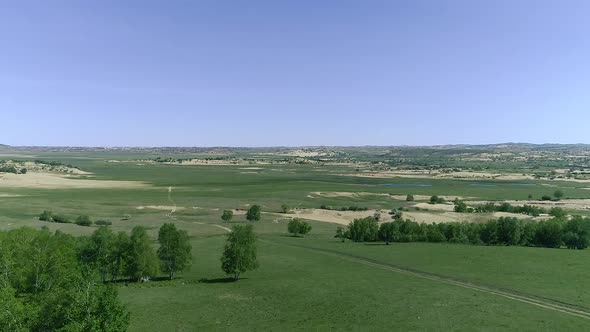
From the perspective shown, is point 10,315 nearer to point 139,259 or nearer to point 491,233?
point 139,259

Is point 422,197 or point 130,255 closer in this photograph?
point 130,255

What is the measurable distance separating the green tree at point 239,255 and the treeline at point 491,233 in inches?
1420

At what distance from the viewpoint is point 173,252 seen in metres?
62.9

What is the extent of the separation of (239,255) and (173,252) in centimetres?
979

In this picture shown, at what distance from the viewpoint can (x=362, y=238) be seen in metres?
93.8

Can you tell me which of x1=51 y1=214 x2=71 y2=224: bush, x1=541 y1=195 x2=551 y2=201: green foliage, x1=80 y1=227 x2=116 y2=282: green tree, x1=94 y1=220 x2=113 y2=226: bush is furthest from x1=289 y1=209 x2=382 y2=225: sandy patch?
x1=541 y1=195 x2=551 y2=201: green foliage

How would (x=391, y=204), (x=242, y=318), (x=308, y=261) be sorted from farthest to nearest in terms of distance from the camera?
(x=391, y=204) < (x=308, y=261) < (x=242, y=318)

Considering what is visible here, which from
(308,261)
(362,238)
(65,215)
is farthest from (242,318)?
(65,215)

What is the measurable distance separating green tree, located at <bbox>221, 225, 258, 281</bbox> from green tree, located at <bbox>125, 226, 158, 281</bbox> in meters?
10.2

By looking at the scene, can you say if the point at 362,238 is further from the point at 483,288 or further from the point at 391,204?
the point at 391,204

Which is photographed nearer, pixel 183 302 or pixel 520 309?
pixel 520 309

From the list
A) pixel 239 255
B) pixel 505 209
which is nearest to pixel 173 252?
pixel 239 255

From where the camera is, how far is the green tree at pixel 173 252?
63.1 meters

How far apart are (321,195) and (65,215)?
89.6 meters
